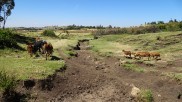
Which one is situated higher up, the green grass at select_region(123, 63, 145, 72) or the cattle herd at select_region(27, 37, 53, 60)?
A: the cattle herd at select_region(27, 37, 53, 60)

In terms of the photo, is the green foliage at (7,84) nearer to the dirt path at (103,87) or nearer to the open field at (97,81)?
the open field at (97,81)

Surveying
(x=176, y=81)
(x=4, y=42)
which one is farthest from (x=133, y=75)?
(x=4, y=42)

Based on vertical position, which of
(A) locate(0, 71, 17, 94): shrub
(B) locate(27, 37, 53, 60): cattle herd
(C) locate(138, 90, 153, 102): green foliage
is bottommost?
(C) locate(138, 90, 153, 102): green foliage

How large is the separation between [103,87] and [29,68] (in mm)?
5005

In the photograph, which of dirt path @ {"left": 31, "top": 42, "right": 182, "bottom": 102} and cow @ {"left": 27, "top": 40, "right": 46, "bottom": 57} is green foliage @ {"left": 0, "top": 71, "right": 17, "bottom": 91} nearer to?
dirt path @ {"left": 31, "top": 42, "right": 182, "bottom": 102}

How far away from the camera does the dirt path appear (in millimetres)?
18203

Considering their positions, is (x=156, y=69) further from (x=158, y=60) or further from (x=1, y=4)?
(x=1, y=4)

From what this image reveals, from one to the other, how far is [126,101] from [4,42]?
1637cm

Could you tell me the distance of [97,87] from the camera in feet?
66.5

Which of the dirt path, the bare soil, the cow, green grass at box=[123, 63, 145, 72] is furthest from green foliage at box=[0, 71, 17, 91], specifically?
green grass at box=[123, 63, 145, 72]

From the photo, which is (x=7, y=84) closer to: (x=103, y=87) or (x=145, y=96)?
(x=103, y=87)

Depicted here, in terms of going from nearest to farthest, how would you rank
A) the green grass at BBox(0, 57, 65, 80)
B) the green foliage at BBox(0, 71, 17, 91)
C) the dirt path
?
the green foliage at BBox(0, 71, 17, 91) → the dirt path → the green grass at BBox(0, 57, 65, 80)

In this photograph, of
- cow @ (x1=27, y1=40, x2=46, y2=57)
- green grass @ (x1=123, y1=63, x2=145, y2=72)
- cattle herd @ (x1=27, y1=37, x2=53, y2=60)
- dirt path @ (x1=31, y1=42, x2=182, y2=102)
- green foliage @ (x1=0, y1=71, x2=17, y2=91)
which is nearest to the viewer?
green foliage @ (x1=0, y1=71, x2=17, y2=91)

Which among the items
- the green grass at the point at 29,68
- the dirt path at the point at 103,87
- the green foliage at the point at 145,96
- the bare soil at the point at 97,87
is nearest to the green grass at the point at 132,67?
the dirt path at the point at 103,87
